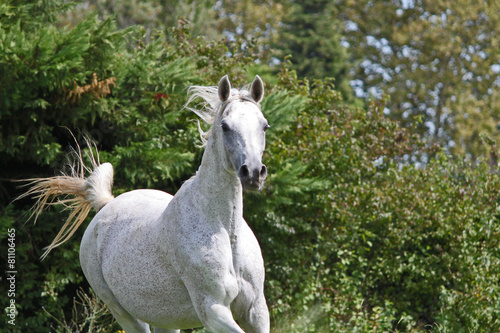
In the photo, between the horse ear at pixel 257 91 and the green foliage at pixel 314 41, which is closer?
the horse ear at pixel 257 91

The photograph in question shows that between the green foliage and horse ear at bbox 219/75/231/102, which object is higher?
horse ear at bbox 219/75/231/102

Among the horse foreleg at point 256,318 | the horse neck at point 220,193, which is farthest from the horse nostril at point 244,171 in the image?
the horse foreleg at point 256,318

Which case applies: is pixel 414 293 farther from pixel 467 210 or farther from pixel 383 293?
pixel 467 210

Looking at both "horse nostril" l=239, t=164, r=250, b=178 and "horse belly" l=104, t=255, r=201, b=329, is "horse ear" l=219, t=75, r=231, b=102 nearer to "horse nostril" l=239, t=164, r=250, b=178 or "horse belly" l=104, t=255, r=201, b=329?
"horse nostril" l=239, t=164, r=250, b=178

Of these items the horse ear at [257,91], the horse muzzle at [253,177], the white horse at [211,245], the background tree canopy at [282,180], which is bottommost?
the background tree canopy at [282,180]

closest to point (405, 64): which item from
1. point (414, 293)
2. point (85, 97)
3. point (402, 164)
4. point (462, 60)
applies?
point (462, 60)

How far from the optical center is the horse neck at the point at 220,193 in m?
3.46

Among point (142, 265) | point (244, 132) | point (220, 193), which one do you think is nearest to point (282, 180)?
point (142, 265)

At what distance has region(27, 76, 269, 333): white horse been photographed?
3234mm

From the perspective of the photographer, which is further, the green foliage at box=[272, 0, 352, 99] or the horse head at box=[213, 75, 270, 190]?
the green foliage at box=[272, 0, 352, 99]

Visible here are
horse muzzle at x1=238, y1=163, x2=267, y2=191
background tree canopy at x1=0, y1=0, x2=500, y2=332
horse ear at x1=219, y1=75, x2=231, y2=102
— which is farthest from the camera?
background tree canopy at x1=0, y1=0, x2=500, y2=332

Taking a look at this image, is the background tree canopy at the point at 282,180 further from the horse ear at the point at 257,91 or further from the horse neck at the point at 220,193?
the horse ear at the point at 257,91

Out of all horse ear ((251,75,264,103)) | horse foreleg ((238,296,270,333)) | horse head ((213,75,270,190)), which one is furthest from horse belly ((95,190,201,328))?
horse ear ((251,75,264,103))

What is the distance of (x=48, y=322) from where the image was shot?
25.4 ft
